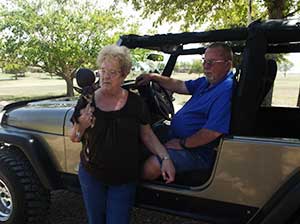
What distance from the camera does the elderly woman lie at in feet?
7.58

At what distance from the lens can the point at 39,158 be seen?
313cm

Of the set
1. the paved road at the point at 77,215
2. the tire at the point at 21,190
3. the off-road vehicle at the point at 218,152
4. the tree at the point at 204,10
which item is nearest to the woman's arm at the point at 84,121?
the off-road vehicle at the point at 218,152

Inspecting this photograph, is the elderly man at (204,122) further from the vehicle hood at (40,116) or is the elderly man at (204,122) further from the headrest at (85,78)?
the vehicle hood at (40,116)

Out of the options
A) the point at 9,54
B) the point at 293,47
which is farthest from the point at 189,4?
the point at 9,54

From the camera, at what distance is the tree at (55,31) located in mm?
15156

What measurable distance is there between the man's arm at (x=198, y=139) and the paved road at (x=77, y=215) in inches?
44.0

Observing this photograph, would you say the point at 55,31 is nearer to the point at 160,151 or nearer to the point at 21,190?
the point at 21,190

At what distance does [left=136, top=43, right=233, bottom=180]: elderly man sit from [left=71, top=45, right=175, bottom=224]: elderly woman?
16cm

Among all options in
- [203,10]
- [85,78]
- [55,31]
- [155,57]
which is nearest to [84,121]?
[85,78]

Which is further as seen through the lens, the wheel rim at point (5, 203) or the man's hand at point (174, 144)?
the wheel rim at point (5, 203)

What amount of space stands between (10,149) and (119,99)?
1463mm

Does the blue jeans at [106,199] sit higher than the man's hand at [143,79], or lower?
lower

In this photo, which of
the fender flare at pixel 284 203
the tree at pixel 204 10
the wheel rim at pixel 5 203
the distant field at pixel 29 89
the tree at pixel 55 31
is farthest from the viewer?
the distant field at pixel 29 89

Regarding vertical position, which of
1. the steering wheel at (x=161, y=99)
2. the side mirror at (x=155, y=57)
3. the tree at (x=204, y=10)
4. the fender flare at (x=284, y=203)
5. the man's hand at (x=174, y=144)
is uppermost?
the tree at (x=204, y=10)
